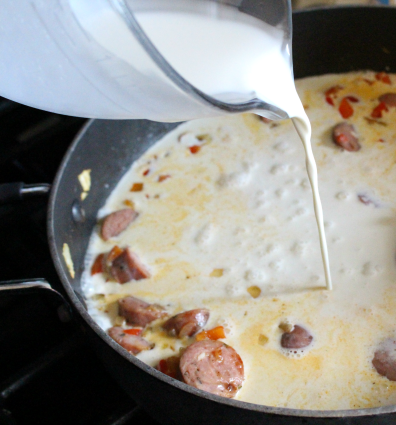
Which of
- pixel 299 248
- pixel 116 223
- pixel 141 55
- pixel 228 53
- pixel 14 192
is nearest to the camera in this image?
pixel 141 55

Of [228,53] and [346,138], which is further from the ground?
[228,53]

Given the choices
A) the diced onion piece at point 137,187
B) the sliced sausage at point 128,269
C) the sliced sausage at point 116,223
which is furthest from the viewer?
the diced onion piece at point 137,187

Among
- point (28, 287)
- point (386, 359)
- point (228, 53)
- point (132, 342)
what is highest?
point (228, 53)

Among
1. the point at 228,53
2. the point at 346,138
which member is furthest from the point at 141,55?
the point at 346,138

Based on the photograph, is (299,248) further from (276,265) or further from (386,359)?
(386,359)

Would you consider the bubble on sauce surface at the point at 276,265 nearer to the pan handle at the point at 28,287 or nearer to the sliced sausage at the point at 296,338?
the sliced sausage at the point at 296,338

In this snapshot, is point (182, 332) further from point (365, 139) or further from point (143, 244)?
point (365, 139)

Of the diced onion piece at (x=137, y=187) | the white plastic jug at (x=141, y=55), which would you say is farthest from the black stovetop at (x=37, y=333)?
the white plastic jug at (x=141, y=55)
